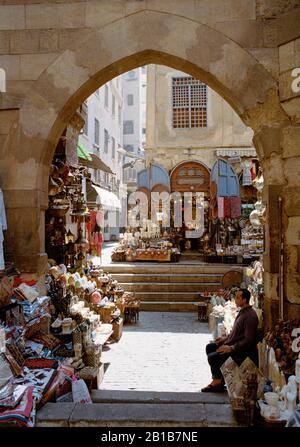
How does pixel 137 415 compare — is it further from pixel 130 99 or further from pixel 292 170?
pixel 130 99

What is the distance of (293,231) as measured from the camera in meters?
4.55

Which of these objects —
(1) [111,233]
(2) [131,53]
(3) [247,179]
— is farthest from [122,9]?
(1) [111,233]

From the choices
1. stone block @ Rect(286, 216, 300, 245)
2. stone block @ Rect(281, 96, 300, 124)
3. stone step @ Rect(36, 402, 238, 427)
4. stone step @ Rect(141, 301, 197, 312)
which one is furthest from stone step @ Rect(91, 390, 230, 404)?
stone step @ Rect(141, 301, 197, 312)

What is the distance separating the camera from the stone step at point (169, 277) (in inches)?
480

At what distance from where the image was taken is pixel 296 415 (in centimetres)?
288

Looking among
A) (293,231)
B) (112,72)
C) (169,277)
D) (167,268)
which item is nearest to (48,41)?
(112,72)

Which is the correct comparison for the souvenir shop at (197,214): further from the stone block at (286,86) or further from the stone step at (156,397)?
the stone block at (286,86)

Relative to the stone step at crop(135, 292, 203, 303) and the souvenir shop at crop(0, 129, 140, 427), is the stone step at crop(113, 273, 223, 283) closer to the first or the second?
the stone step at crop(135, 292, 203, 303)

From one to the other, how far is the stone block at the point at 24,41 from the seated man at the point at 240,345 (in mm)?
3846

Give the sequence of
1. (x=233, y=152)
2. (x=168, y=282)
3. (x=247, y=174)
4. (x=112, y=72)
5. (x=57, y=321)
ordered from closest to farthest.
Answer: (x=112, y=72), (x=57, y=321), (x=168, y=282), (x=247, y=174), (x=233, y=152)

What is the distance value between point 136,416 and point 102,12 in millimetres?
4331

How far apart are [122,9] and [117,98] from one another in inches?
1061
